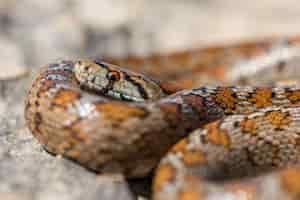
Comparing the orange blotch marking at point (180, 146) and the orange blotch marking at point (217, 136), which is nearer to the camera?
the orange blotch marking at point (180, 146)

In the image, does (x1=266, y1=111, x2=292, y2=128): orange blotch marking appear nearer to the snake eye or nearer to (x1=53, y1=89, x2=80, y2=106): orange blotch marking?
the snake eye

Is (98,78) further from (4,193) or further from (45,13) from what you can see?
(45,13)

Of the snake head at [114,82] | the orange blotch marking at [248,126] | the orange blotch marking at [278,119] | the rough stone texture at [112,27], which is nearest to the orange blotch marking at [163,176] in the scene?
the orange blotch marking at [248,126]

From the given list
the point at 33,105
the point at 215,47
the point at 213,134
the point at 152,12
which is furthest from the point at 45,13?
the point at 213,134

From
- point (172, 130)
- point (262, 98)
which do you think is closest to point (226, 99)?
point (262, 98)

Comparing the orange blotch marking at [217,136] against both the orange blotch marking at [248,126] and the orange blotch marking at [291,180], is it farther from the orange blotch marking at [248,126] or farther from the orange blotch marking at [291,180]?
the orange blotch marking at [291,180]

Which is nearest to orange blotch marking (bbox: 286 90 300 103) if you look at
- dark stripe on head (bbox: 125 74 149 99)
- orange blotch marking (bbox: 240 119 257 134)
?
orange blotch marking (bbox: 240 119 257 134)
